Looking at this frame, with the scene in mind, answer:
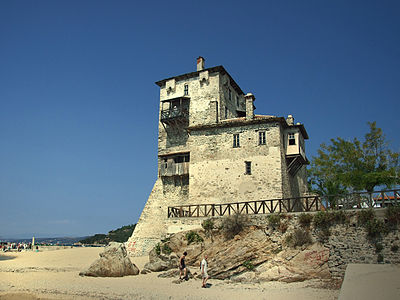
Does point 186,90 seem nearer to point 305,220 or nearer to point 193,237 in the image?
point 193,237

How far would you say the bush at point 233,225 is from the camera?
19969mm

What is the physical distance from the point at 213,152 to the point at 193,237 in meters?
8.04

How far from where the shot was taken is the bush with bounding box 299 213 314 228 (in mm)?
18438

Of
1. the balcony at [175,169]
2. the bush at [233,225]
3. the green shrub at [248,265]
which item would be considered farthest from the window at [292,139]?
the green shrub at [248,265]

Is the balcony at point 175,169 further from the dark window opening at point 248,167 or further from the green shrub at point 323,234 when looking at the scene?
the green shrub at point 323,234

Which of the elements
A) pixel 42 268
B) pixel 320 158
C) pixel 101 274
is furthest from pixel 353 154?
pixel 42 268

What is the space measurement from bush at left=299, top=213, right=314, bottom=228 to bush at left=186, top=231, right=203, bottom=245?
20.8 ft

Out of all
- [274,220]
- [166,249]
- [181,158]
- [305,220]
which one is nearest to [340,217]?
[305,220]

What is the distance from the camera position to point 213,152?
88.1 ft

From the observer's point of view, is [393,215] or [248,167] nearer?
[393,215]

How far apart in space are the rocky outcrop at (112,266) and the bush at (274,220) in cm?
890

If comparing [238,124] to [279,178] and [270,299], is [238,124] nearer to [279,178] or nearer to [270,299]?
[279,178]

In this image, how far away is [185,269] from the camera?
1770 centimetres

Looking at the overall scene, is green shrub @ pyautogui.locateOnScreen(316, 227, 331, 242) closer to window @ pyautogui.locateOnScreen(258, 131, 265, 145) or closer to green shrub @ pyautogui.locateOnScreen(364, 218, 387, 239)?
green shrub @ pyautogui.locateOnScreen(364, 218, 387, 239)
